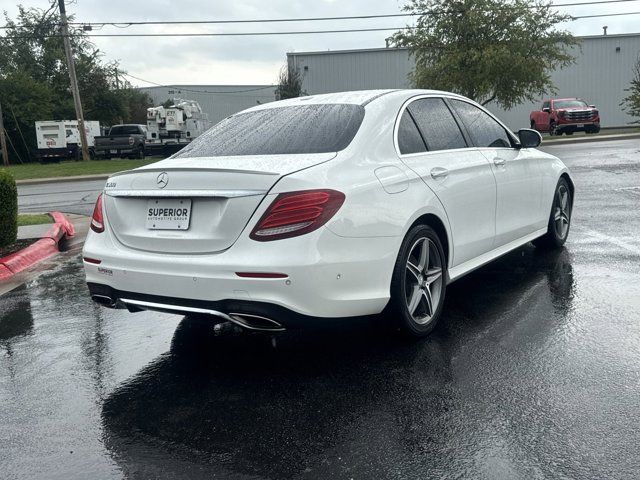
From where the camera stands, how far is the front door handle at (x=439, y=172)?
449cm

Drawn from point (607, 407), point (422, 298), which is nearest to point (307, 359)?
point (422, 298)

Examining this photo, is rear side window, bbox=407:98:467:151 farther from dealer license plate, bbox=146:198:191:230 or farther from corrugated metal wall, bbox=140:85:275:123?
corrugated metal wall, bbox=140:85:275:123

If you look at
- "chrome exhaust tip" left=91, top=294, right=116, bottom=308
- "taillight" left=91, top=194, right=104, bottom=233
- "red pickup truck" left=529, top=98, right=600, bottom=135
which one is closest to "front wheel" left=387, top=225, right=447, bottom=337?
"chrome exhaust tip" left=91, top=294, right=116, bottom=308

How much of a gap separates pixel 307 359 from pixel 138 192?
1.48 meters

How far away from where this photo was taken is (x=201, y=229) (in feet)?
12.3

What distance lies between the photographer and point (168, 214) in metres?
3.89

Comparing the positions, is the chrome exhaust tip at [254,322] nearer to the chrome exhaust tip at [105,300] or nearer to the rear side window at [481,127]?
the chrome exhaust tip at [105,300]

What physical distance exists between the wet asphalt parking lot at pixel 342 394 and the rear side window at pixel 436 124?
127cm

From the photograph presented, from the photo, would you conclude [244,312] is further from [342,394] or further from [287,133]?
[287,133]

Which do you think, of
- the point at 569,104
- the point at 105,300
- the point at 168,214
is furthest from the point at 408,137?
the point at 569,104

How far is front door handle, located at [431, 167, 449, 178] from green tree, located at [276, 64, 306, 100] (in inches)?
1470

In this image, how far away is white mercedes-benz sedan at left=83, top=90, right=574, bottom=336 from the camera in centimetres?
356

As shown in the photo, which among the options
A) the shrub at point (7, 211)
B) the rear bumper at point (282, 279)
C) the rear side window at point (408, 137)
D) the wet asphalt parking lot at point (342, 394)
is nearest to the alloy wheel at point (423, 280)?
the wet asphalt parking lot at point (342, 394)

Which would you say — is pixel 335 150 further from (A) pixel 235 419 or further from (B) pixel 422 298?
(A) pixel 235 419
